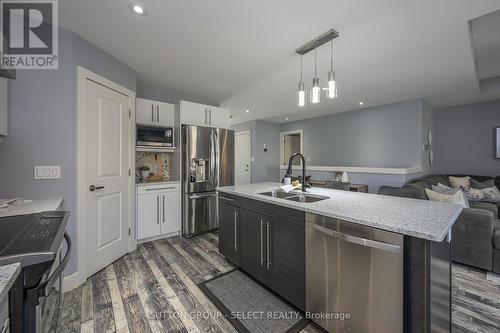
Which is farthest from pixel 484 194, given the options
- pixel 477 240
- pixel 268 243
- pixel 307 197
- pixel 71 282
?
pixel 71 282

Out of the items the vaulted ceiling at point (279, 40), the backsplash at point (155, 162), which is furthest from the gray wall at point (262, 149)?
the backsplash at point (155, 162)

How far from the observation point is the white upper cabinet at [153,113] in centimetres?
303

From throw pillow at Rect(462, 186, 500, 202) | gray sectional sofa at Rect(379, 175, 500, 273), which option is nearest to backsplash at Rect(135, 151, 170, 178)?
gray sectional sofa at Rect(379, 175, 500, 273)

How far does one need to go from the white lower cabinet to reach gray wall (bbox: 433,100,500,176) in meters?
6.16

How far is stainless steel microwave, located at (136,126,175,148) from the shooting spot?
2.99 metres

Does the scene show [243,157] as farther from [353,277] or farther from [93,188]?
[353,277]

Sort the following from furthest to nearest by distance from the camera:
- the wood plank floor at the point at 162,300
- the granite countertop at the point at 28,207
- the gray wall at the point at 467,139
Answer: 1. the gray wall at the point at 467,139
2. the wood plank floor at the point at 162,300
3. the granite countertop at the point at 28,207

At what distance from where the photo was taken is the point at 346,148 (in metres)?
5.26

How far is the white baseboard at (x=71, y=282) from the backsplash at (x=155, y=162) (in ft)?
5.38

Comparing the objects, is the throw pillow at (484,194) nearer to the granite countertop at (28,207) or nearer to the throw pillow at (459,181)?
the throw pillow at (459,181)

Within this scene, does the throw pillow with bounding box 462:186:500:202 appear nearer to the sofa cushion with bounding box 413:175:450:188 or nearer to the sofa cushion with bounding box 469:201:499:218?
the sofa cushion with bounding box 469:201:499:218

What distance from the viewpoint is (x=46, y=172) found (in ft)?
6.03

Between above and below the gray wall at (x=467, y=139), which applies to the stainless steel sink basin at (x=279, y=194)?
below

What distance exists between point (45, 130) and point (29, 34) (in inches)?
33.6
